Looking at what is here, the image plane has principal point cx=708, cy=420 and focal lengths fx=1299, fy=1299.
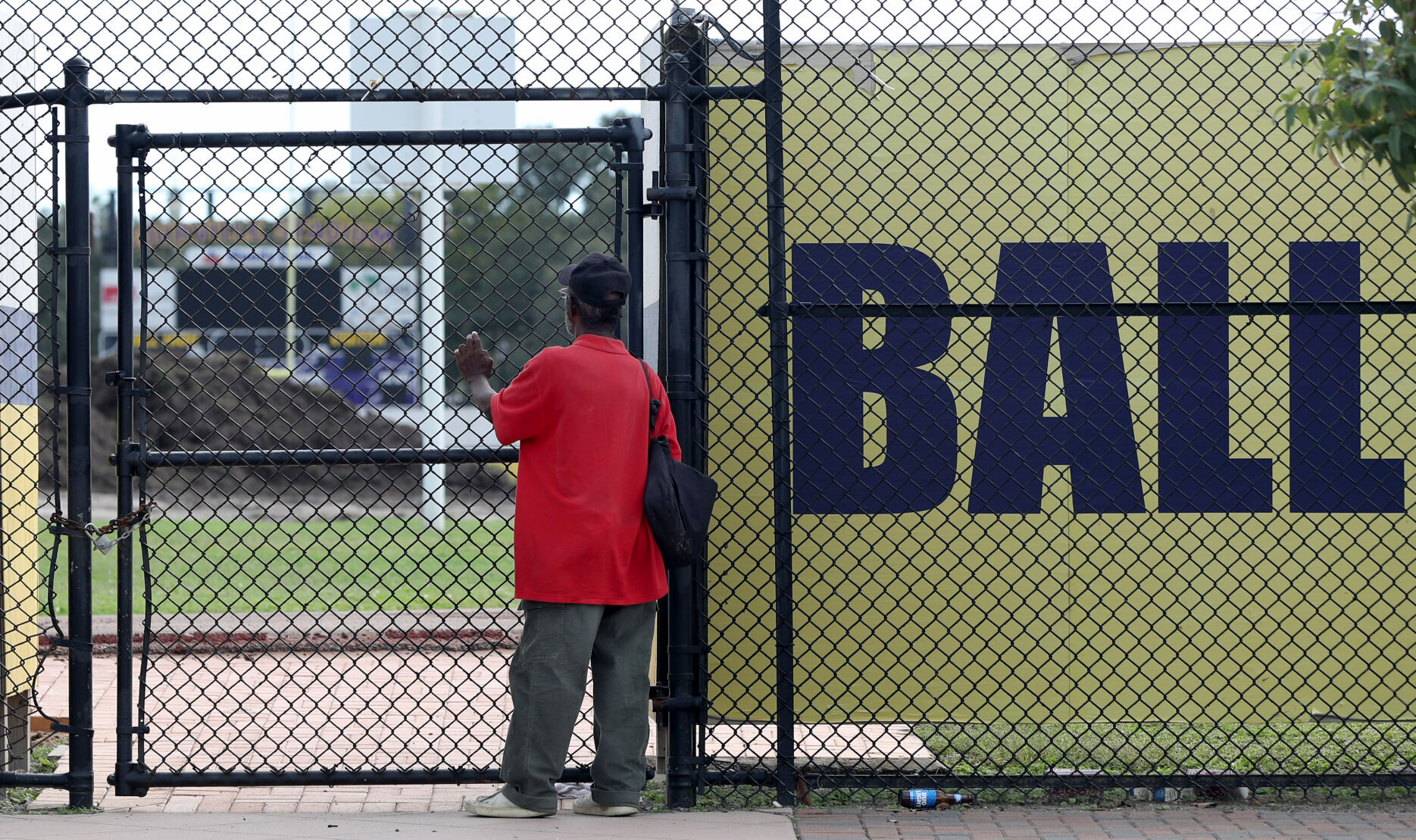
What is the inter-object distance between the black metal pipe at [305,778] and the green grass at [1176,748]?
143 cm

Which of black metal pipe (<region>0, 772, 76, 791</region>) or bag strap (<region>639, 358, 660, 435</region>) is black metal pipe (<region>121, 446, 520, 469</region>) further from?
black metal pipe (<region>0, 772, 76, 791</region>)

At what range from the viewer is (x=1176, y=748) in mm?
5145

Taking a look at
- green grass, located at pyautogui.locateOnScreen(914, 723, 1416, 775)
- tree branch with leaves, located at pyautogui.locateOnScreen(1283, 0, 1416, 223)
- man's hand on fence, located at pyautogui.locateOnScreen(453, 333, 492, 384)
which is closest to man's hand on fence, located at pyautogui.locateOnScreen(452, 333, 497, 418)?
man's hand on fence, located at pyautogui.locateOnScreen(453, 333, 492, 384)

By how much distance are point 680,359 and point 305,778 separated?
179cm

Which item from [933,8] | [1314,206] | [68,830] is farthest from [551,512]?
[1314,206]

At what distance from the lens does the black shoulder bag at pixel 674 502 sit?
3941 millimetres

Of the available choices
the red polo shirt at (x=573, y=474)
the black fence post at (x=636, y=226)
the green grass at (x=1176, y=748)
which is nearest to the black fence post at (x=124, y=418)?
the red polo shirt at (x=573, y=474)

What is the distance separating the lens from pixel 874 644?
455 centimetres

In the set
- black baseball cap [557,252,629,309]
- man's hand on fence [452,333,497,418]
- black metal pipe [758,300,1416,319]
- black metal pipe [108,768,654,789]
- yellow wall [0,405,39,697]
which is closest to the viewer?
man's hand on fence [452,333,497,418]

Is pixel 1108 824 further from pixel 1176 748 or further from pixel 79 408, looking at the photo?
pixel 79 408

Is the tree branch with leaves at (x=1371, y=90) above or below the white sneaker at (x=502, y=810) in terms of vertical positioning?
above

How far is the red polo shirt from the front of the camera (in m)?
3.88

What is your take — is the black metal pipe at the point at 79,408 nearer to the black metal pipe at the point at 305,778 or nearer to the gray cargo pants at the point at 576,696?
the black metal pipe at the point at 305,778

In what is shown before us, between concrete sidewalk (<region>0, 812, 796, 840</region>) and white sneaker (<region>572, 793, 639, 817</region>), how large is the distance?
0.06 ft
